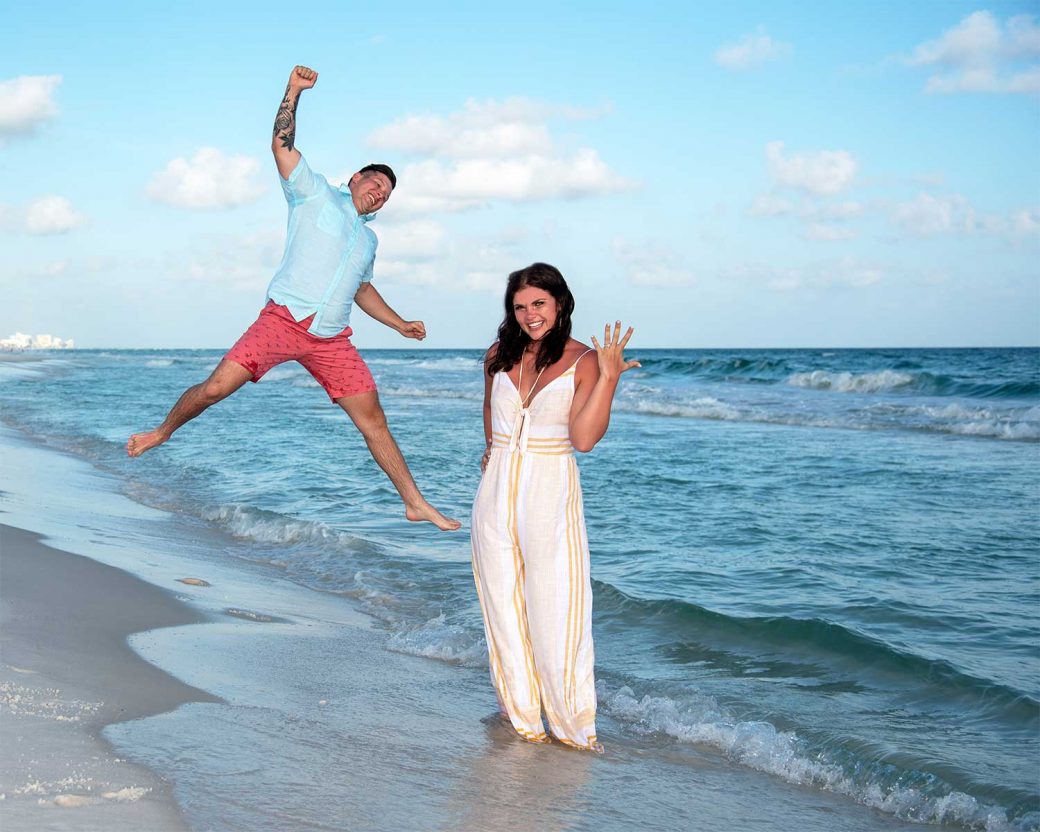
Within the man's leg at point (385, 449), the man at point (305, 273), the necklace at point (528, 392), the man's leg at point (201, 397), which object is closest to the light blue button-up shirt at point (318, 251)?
the man at point (305, 273)

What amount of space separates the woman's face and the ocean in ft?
5.90

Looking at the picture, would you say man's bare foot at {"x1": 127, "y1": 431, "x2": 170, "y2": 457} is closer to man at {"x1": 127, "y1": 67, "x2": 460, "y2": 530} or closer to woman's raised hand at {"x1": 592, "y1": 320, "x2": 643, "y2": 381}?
man at {"x1": 127, "y1": 67, "x2": 460, "y2": 530}

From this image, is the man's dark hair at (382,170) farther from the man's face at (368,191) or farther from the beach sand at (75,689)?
the beach sand at (75,689)

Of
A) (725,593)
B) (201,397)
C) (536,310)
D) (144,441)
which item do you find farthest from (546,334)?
(725,593)

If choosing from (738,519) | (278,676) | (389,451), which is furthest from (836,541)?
(278,676)

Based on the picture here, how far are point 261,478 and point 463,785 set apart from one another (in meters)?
9.34

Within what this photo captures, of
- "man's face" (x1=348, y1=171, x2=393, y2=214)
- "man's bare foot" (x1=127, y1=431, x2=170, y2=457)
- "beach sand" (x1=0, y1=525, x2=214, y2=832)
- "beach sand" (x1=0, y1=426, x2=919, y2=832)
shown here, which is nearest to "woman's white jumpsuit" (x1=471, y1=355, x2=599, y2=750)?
"beach sand" (x1=0, y1=426, x2=919, y2=832)

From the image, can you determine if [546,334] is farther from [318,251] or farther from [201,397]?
[201,397]

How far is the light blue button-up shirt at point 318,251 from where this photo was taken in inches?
195

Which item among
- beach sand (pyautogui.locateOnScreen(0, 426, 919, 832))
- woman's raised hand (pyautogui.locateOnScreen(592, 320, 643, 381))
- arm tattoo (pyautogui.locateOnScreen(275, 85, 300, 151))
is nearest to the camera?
beach sand (pyautogui.locateOnScreen(0, 426, 919, 832))

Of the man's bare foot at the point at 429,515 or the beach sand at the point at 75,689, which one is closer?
the beach sand at the point at 75,689

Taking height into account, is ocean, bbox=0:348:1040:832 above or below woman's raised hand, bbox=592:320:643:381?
below

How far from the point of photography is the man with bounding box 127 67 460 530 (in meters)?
4.94

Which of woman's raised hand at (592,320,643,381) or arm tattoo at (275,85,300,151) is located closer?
woman's raised hand at (592,320,643,381)
